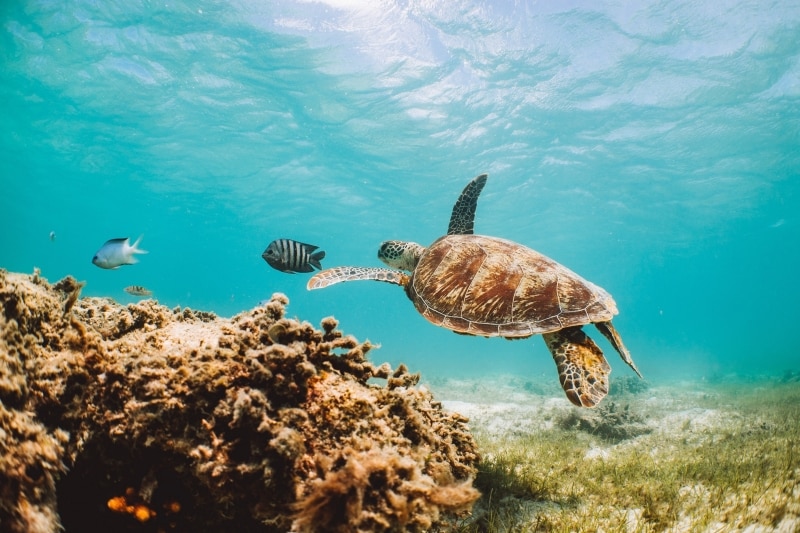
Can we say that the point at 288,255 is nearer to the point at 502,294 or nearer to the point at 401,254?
the point at 401,254

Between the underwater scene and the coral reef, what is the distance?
0.01m

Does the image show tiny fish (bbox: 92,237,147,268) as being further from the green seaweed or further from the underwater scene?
the green seaweed

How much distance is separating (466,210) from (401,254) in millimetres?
1664

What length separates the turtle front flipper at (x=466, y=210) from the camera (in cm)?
733

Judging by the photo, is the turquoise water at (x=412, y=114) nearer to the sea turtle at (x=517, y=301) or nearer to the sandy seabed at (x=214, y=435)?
the sea turtle at (x=517, y=301)

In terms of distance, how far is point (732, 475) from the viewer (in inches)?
147

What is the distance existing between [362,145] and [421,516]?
26565 millimetres

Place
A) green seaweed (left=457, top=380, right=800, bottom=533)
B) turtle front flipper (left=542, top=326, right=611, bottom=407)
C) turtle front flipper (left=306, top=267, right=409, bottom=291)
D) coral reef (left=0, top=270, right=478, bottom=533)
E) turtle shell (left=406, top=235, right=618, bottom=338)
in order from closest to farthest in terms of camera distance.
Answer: coral reef (left=0, top=270, right=478, bottom=533) < green seaweed (left=457, top=380, right=800, bottom=533) < turtle front flipper (left=542, top=326, right=611, bottom=407) < turtle shell (left=406, top=235, right=618, bottom=338) < turtle front flipper (left=306, top=267, right=409, bottom=291)

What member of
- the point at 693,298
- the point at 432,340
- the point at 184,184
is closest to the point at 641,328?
the point at 693,298

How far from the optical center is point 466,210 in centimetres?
744

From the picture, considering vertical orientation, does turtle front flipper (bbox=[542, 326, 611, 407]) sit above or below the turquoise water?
below

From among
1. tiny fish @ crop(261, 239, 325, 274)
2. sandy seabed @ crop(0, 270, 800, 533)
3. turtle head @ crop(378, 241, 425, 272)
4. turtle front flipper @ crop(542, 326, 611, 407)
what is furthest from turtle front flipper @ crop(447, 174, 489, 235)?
sandy seabed @ crop(0, 270, 800, 533)

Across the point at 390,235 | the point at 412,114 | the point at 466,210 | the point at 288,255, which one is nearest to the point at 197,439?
the point at 288,255

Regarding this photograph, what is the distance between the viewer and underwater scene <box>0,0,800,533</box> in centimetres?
190
